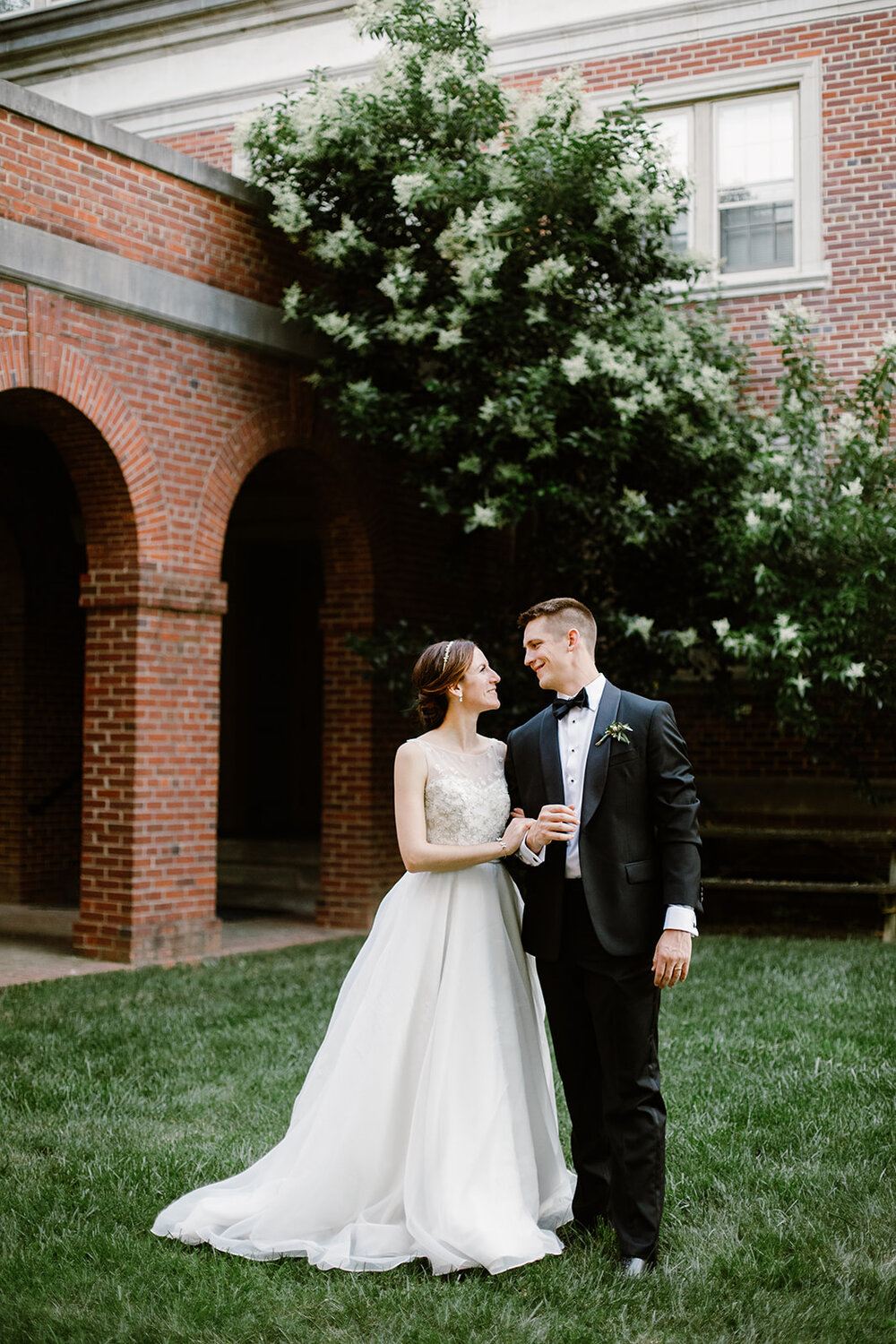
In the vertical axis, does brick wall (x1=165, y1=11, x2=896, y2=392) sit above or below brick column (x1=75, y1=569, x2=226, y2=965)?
above

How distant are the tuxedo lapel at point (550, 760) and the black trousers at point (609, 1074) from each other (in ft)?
A: 0.91

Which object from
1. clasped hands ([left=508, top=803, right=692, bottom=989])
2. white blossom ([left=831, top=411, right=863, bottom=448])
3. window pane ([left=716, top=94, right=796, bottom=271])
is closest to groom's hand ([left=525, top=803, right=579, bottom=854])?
clasped hands ([left=508, top=803, right=692, bottom=989])

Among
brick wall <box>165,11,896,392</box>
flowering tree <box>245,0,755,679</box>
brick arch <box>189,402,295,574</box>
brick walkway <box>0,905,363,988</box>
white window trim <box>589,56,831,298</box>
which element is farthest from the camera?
white window trim <box>589,56,831,298</box>

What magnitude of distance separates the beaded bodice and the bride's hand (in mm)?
128

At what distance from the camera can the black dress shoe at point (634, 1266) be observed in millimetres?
3912

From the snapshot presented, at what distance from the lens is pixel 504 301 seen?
32.2 ft

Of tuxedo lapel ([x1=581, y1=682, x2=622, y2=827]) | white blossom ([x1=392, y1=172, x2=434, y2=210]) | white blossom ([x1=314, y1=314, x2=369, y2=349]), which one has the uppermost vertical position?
white blossom ([x1=392, y1=172, x2=434, y2=210])

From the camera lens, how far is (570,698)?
416 cm

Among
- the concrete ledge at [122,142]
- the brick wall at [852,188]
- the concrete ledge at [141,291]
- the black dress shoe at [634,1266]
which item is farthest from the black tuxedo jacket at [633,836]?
the brick wall at [852,188]

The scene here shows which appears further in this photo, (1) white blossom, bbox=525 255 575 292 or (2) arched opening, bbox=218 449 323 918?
(2) arched opening, bbox=218 449 323 918

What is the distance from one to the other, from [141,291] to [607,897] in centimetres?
653

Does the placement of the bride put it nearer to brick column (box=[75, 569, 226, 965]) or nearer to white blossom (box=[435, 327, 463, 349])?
brick column (box=[75, 569, 226, 965])

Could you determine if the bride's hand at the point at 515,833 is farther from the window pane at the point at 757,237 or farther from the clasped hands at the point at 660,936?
the window pane at the point at 757,237

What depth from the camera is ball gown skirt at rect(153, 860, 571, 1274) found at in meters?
4.01
